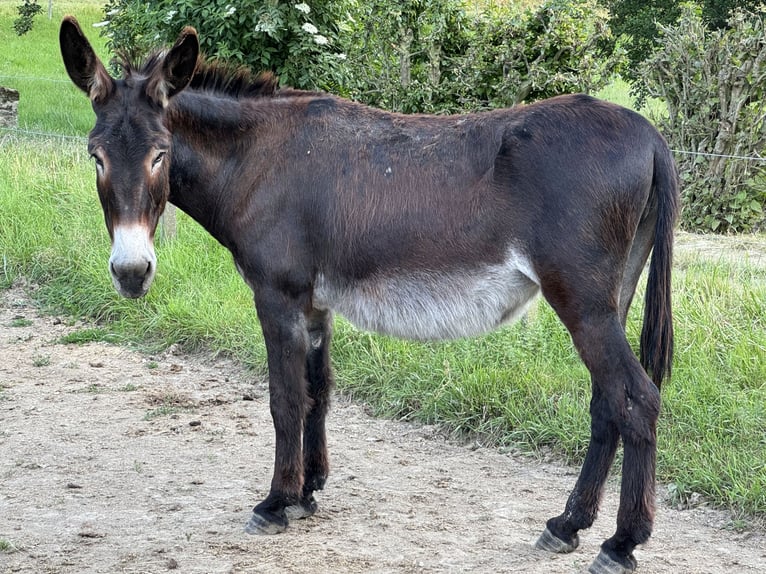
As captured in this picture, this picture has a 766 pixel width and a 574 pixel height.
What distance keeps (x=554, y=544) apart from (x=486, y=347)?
1.97m

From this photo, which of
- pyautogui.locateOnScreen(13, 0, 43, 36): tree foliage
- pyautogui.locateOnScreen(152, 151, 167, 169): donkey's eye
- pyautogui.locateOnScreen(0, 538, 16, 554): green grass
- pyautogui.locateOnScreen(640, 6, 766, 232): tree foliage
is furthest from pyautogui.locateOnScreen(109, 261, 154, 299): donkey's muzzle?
pyautogui.locateOnScreen(13, 0, 43, 36): tree foliage

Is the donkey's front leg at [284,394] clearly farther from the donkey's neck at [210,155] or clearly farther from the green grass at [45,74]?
the green grass at [45,74]

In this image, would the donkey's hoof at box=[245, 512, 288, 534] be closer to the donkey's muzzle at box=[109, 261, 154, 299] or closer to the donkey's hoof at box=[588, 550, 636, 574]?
the donkey's muzzle at box=[109, 261, 154, 299]

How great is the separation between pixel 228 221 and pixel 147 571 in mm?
1544

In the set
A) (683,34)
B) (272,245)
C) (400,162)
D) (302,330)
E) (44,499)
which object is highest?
(683,34)

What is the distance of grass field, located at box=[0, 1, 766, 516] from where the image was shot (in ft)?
14.7

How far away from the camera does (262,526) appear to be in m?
3.96

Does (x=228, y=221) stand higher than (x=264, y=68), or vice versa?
(x=264, y=68)

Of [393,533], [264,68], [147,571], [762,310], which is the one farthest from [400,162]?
[264,68]

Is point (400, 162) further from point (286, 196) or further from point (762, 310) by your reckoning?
point (762, 310)

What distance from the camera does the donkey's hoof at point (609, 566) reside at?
11.4ft

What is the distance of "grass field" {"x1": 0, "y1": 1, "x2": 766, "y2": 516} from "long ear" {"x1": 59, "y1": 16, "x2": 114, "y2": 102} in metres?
2.62

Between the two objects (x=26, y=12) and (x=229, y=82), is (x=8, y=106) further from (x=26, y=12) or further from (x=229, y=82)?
(x=229, y=82)

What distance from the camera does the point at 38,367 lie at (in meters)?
6.25
